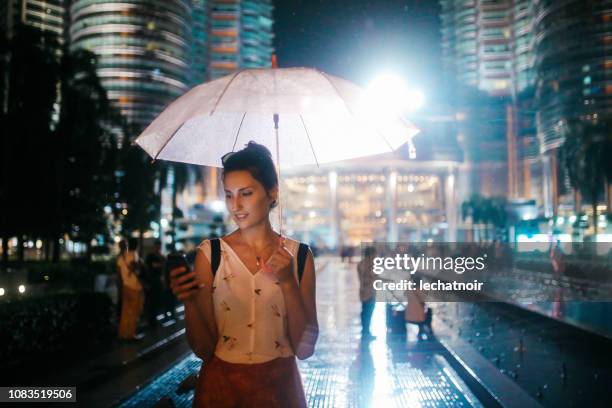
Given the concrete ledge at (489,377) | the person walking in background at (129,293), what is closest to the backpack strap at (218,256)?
the concrete ledge at (489,377)

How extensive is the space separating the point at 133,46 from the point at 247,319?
95.2m

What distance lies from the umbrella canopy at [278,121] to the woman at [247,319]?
101cm

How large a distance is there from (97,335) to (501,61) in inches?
4908

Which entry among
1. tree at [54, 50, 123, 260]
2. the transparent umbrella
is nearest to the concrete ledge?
the transparent umbrella

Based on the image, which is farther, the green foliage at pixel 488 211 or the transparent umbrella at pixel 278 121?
the green foliage at pixel 488 211

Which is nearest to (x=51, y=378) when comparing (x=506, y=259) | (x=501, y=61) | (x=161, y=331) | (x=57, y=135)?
(x=161, y=331)

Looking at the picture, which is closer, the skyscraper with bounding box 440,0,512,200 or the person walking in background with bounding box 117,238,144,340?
the person walking in background with bounding box 117,238,144,340

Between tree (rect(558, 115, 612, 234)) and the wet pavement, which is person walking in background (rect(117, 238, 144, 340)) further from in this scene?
tree (rect(558, 115, 612, 234))

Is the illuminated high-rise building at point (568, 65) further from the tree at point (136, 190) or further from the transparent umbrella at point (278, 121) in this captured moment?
the transparent umbrella at point (278, 121)

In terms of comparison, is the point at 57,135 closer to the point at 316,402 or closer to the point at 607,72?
the point at 316,402

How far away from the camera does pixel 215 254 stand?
252cm

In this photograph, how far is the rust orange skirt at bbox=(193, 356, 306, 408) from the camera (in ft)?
8.14

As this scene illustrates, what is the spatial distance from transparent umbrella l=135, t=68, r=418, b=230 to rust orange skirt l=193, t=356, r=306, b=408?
1385 millimetres

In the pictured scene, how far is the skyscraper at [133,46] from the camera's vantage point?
9038 cm
